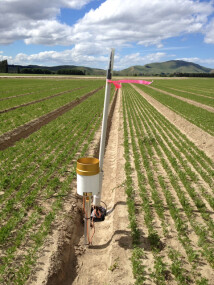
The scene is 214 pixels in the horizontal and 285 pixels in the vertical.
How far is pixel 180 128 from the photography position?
649 inches

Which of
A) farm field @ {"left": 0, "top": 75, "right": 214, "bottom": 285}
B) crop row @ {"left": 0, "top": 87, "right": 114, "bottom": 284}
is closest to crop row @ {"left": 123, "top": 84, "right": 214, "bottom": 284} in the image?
farm field @ {"left": 0, "top": 75, "right": 214, "bottom": 285}

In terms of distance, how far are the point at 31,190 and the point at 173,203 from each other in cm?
455

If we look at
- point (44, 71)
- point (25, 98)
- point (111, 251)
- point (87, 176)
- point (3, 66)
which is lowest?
point (111, 251)

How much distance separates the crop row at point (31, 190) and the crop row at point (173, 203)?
260cm

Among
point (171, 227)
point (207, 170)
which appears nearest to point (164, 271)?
point (171, 227)

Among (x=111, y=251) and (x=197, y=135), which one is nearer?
(x=111, y=251)

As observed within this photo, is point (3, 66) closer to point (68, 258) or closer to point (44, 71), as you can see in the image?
point (44, 71)

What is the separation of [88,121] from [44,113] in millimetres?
5128

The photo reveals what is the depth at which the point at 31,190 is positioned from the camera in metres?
6.73

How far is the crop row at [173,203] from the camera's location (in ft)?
14.1

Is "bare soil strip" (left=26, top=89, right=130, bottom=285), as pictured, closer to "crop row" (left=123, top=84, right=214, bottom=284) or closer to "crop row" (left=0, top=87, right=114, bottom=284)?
"crop row" (left=0, top=87, right=114, bottom=284)

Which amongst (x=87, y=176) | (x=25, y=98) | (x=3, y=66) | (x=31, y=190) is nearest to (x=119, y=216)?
(x=87, y=176)

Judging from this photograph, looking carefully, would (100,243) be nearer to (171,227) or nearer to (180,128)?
(171,227)

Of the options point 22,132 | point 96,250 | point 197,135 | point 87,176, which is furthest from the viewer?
point 197,135
